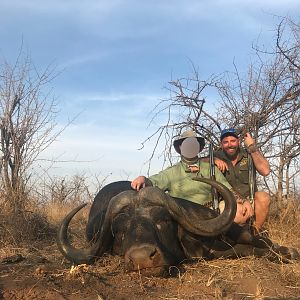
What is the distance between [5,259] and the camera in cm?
533

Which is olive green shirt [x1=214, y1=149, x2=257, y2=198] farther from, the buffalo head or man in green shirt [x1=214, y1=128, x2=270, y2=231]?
the buffalo head

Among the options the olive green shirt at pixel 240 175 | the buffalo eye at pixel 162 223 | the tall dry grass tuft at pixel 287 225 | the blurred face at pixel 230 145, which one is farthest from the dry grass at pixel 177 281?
the blurred face at pixel 230 145

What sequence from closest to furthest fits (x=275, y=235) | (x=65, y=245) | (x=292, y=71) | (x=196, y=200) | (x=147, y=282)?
(x=147, y=282) < (x=65, y=245) < (x=196, y=200) < (x=275, y=235) < (x=292, y=71)

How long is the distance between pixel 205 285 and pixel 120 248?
4.53 feet

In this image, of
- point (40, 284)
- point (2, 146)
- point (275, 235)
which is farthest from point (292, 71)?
point (40, 284)

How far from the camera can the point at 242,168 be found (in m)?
6.68

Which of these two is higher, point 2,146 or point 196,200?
point 2,146

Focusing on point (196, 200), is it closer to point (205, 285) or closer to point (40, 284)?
point (205, 285)

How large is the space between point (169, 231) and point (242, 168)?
6.76ft

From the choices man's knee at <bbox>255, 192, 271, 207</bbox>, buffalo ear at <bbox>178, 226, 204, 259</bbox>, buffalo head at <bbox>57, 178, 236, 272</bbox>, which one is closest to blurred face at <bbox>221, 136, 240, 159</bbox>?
man's knee at <bbox>255, 192, 271, 207</bbox>

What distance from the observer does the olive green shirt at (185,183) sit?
6.20m

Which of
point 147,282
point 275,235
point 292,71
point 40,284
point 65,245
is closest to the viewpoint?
point 40,284

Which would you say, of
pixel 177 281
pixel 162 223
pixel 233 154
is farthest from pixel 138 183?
pixel 233 154

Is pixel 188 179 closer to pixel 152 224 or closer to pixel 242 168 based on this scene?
pixel 242 168
